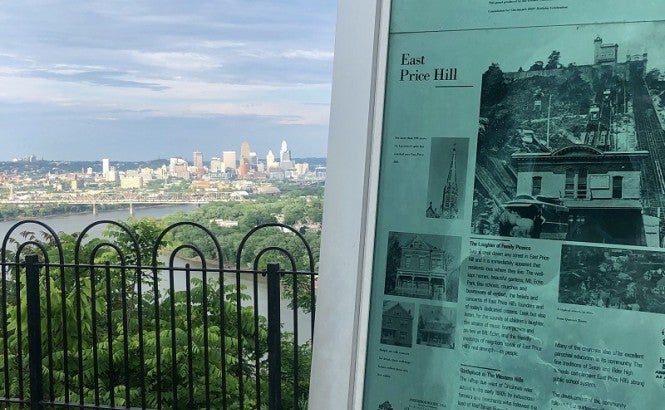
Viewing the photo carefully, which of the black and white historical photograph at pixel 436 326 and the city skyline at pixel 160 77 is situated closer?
the black and white historical photograph at pixel 436 326

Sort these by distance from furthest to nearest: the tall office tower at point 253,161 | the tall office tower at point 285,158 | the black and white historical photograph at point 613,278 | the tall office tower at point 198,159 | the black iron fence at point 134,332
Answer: the tall office tower at point 198,159 < the tall office tower at point 253,161 < the tall office tower at point 285,158 < the black iron fence at point 134,332 < the black and white historical photograph at point 613,278

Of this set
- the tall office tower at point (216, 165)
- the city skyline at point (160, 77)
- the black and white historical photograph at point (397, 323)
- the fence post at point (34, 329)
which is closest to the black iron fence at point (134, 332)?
the fence post at point (34, 329)

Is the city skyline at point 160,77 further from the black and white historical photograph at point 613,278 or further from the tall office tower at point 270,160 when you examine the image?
the black and white historical photograph at point 613,278

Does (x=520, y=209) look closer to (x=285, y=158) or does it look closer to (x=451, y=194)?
(x=451, y=194)

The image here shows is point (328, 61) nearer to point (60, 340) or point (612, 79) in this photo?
point (60, 340)

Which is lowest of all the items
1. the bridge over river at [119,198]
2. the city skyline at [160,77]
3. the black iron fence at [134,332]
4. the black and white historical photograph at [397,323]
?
the black iron fence at [134,332]

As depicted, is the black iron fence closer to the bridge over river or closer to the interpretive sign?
the bridge over river

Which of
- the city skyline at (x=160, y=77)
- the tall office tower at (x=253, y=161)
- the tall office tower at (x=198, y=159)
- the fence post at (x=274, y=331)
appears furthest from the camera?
the city skyline at (x=160, y=77)
